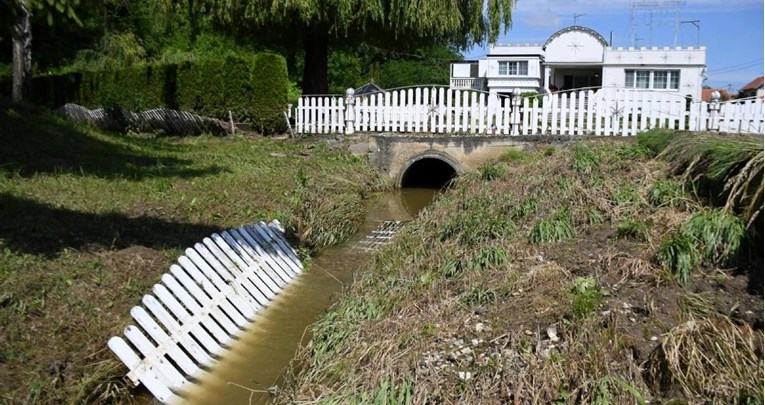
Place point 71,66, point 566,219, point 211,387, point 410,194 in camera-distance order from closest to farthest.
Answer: point 211,387, point 566,219, point 410,194, point 71,66

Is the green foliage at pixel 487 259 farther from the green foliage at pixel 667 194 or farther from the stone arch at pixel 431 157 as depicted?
the stone arch at pixel 431 157

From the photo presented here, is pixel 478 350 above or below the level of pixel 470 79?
below

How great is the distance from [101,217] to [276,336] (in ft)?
8.57

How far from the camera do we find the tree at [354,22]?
54.4 ft

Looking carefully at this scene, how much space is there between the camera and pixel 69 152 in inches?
432

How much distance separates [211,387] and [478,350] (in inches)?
82.9

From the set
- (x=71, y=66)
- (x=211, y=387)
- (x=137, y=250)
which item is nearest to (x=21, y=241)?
(x=137, y=250)

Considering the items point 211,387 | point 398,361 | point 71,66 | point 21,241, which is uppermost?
point 71,66

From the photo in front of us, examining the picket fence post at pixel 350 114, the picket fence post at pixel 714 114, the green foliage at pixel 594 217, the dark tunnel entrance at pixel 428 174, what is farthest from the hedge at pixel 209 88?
the green foliage at pixel 594 217

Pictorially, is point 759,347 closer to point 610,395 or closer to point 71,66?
point 610,395

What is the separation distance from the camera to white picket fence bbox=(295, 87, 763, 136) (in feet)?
46.1

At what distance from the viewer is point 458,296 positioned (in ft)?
18.2

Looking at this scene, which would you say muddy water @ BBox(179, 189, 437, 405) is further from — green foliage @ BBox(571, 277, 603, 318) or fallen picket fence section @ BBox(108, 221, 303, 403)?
green foliage @ BBox(571, 277, 603, 318)

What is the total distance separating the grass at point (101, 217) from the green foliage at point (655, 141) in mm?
4489
